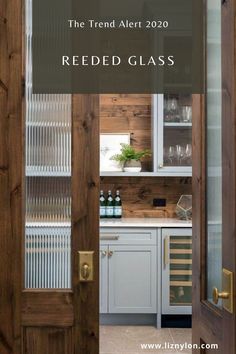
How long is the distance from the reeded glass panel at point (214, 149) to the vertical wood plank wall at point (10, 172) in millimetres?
761

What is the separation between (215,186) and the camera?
1.64 m

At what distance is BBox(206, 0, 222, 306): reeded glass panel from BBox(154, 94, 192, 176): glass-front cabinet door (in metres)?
2.32

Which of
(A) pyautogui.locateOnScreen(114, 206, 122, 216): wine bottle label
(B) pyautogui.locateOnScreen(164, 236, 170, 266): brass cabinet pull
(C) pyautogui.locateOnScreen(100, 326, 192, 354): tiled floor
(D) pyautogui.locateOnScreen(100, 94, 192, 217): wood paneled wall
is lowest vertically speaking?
(C) pyautogui.locateOnScreen(100, 326, 192, 354): tiled floor

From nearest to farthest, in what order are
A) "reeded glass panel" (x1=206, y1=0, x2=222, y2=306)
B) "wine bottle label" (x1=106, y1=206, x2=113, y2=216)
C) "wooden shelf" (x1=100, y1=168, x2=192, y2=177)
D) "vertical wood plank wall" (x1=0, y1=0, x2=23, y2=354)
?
"reeded glass panel" (x1=206, y1=0, x2=222, y2=306) → "vertical wood plank wall" (x1=0, y1=0, x2=23, y2=354) → "wooden shelf" (x1=100, y1=168, x2=192, y2=177) → "wine bottle label" (x1=106, y1=206, x2=113, y2=216)

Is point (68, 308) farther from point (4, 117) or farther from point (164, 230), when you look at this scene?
point (164, 230)

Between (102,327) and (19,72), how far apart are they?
2657mm

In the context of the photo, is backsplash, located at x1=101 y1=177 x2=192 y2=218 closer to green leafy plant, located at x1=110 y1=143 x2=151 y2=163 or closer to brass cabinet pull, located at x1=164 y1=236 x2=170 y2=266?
green leafy plant, located at x1=110 y1=143 x2=151 y2=163

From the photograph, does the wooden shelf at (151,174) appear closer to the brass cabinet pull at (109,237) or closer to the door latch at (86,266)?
the brass cabinet pull at (109,237)

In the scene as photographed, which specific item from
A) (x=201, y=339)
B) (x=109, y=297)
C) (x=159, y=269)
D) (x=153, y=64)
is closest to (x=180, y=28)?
(x=153, y=64)

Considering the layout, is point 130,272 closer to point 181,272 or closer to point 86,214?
point 181,272

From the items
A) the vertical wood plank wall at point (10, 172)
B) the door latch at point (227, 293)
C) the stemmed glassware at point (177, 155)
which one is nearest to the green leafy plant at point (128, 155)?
the stemmed glassware at point (177, 155)

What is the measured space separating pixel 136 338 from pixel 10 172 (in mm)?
2264

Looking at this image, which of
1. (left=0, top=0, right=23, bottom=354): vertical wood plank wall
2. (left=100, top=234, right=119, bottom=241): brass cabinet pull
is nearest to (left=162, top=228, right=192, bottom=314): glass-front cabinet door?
(left=100, top=234, right=119, bottom=241): brass cabinet pull

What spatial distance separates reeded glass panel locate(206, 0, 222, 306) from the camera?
1.60m
